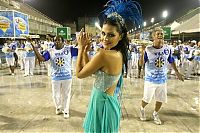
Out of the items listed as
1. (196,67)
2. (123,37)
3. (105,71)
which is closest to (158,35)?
(123,37)

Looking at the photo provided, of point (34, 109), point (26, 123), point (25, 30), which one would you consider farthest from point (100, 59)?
point (25, 30)

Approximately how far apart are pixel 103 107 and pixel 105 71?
34 centimetres

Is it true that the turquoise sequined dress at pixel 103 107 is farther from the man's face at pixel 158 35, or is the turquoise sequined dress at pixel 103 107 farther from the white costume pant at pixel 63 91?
the white costume pant at pixel 63 91

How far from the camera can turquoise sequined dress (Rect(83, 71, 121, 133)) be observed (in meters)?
2.30

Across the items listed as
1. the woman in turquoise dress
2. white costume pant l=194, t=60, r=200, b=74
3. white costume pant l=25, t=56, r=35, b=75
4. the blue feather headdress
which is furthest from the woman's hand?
white costume pant l=194, t=60, r=200, b=74

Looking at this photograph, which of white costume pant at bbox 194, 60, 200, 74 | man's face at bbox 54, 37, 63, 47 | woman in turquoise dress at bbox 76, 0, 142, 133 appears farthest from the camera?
white costume pant at bbox 194, 60, 200, 74

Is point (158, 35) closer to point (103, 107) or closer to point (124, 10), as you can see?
point (124, 10)

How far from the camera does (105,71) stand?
2.26 m

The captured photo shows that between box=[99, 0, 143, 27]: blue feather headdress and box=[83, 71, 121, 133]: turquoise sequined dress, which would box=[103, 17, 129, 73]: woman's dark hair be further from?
box=[99, 0, 143, 27]: blue feather headdress

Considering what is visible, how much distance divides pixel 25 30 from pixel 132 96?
12.4 meters

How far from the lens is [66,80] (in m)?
5.52

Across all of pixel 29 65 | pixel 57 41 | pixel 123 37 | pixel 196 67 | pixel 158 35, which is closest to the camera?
pixel 123 37

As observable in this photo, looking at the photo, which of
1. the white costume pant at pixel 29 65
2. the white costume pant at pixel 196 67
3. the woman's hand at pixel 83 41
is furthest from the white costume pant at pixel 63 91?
the white costume pant at pixel 196 67

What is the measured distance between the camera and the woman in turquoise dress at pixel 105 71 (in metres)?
2.22
